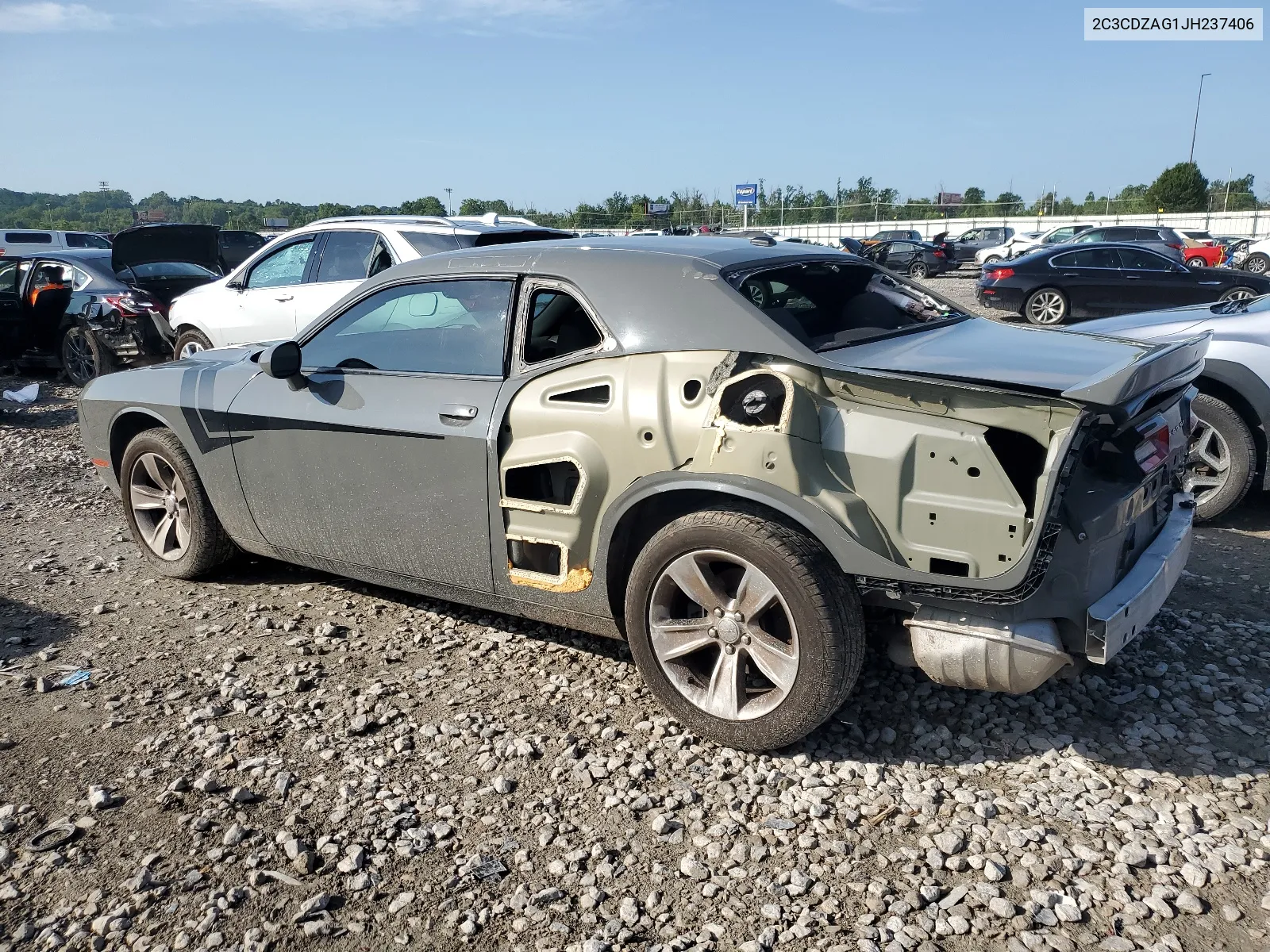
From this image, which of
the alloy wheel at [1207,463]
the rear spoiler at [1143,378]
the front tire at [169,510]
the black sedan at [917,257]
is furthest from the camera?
the black sedan at [917,257]

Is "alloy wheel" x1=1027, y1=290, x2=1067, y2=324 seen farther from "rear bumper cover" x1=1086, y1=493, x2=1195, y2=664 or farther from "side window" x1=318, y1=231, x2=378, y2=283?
"rear bumper cover" x1=1086, y1=493, x2=1195, y2=664

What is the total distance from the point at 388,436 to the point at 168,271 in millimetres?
9583

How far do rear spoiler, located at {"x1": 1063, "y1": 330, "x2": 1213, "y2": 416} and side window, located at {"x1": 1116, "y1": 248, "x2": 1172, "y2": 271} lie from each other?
47.9 feet

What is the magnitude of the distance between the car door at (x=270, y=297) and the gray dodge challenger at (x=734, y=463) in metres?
4.25

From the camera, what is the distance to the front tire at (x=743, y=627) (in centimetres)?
310

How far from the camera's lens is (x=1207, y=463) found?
18.5 ft

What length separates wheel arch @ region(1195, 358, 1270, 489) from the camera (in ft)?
17.9

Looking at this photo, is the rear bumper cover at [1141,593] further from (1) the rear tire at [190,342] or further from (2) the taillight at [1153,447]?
(1) the rear tire at [190,342]

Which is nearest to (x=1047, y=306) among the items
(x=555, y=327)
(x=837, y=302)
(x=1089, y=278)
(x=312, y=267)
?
(x=1089, y=278)

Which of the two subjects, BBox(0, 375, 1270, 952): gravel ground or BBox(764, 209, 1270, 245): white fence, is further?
BBox(764, 209, 1270, 245): white fence

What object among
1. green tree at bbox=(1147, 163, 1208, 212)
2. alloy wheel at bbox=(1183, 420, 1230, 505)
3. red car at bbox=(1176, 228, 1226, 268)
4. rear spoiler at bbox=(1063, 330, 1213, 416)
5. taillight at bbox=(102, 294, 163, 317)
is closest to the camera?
rear spoiler at bbox=(1063, 330, 1213, 416)

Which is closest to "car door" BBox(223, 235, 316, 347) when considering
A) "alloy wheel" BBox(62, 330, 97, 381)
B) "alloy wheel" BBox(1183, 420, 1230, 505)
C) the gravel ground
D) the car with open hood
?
the car with open hood

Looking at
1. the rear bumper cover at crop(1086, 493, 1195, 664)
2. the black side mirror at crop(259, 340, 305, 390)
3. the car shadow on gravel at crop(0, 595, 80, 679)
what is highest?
the black side mirror at crop(259, 340, 305, 390)

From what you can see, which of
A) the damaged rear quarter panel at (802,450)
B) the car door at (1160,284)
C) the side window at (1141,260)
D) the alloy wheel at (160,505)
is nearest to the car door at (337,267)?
the alloy wheel at (160,505)
